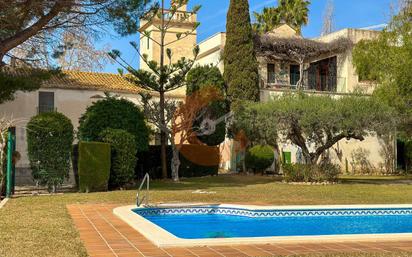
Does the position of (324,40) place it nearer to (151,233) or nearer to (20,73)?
(20,73)

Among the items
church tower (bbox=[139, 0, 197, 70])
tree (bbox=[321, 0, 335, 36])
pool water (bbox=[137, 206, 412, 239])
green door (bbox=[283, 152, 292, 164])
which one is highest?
tree (bbox=[321, 0, 335, 36])

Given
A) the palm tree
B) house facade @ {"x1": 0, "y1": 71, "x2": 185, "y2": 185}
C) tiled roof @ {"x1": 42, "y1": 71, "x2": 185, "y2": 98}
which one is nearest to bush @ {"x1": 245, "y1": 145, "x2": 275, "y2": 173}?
house facade @ {"x1": 0, "y1": 71, "x2": 185, "y2": 185}

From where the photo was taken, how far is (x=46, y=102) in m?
26.3

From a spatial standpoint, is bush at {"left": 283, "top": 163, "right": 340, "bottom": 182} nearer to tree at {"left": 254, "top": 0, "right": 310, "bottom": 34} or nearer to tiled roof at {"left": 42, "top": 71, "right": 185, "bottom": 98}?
tiled roof at {"left": 42, "top": 71, "right": 185, "bottom": 98}

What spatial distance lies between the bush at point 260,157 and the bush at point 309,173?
4164 millimetres

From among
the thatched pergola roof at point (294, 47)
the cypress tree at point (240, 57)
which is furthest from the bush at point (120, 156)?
the thatched pergola roof at point (294, 47)

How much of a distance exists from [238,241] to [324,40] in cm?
2729

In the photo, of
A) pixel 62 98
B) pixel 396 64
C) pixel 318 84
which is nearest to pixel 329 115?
pixel 396 64

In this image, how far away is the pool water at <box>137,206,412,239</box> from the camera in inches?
368

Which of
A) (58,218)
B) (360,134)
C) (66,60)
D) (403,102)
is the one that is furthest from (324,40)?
(58,218)

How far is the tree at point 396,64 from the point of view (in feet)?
67.8

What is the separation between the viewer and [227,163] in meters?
28.8

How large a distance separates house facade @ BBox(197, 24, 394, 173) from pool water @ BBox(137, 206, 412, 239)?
56.3 feet

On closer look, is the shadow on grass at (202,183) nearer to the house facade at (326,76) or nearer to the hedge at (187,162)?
the hedge at (187,162)
